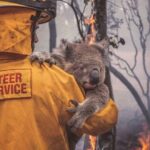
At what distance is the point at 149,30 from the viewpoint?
17.5 feet

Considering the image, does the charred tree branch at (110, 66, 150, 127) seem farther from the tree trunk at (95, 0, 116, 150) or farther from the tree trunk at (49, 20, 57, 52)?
the tree trunk at (95, 0, 116, 150)

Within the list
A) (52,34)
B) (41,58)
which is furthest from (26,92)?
(52,34)

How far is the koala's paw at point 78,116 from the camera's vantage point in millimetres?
2100

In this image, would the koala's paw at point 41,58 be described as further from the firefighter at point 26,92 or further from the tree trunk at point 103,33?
the tree trunk at point 103,33

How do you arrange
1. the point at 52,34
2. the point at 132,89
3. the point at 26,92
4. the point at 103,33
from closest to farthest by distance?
the point at 26,92, the point at 103,33, the point at 132,89, the point at 52,34

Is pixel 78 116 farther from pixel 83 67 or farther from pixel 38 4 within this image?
pixel 38 4

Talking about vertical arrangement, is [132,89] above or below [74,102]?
below

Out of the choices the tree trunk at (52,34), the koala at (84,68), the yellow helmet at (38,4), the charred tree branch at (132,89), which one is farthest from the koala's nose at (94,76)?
the tree trunk at (52,34)

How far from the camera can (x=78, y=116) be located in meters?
2.11

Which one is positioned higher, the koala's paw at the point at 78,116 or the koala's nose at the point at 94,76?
the koala's nose at the point at 94,76

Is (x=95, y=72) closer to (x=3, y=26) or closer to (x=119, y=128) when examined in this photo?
(x=3, y=26)

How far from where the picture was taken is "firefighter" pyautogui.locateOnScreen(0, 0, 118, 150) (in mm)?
2047

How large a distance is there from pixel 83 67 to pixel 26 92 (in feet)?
0.89

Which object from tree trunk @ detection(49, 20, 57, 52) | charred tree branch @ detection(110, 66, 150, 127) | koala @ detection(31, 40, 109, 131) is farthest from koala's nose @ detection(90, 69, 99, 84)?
tree trunk @ detection(49, 20, 57, 52)
